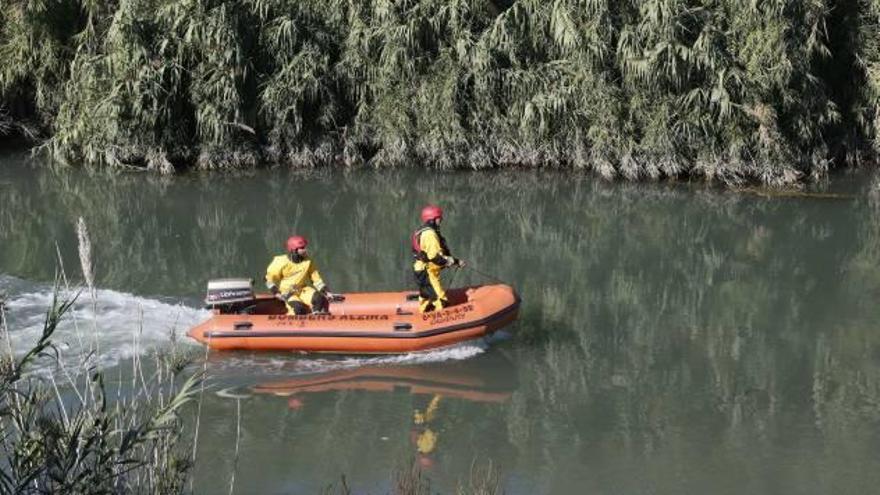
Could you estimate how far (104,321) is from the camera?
406 inches

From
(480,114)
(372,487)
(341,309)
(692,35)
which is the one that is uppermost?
(692,35)

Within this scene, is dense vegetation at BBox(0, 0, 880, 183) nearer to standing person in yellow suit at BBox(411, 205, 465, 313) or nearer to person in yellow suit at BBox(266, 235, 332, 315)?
standing person in yellow suit at BBox(411, 205, 465, 313)

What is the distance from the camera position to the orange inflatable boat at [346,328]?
9.80 metres

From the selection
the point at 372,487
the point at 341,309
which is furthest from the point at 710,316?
the point at 372,487

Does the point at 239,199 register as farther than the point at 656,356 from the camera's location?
Yes

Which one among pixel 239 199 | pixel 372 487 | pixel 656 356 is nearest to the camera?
pixel 372 487

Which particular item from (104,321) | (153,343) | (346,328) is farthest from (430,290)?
(104,321)

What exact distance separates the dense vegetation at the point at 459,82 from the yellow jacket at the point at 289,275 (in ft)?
26.2

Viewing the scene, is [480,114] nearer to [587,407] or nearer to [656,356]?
[656,356]

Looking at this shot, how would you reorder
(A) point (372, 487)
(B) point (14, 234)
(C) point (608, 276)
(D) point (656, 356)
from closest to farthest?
1. (A) point (372, 487)
2. (D) point (656, 356)
3. (C) point (608, 276)
4. (B) point (14, 234)

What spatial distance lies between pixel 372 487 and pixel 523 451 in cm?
132

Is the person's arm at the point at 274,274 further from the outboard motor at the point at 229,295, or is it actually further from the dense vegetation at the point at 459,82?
the dense vegetation at the point at 459,82

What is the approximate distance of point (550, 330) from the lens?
1073 cm

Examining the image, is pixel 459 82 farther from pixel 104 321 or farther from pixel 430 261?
pixel 104 321
